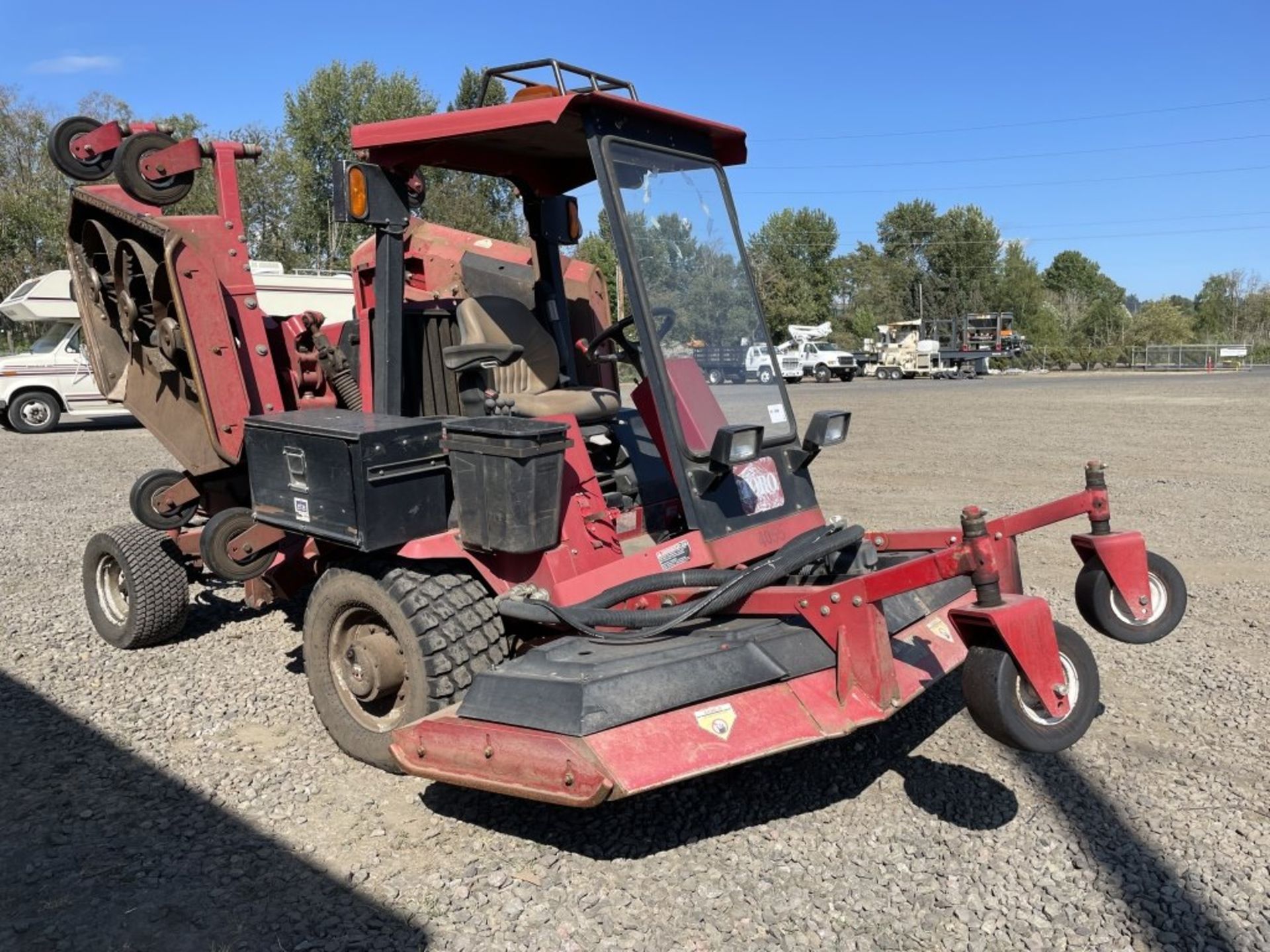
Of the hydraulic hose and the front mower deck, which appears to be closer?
the front mower deck

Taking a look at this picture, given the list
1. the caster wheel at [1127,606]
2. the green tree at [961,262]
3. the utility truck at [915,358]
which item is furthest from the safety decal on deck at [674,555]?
the green tree at [961,262]

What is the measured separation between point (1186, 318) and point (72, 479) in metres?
66.4

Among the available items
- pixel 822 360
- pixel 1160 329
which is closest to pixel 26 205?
pixel 822 360

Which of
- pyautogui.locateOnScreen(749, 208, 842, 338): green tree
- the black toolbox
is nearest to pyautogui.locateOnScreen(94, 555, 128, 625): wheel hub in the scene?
the black toolbox

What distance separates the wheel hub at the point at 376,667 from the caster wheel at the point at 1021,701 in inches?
80.5

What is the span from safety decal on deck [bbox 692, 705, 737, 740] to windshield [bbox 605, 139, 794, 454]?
49.3 inches

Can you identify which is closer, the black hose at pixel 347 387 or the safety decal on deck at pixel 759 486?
the safety decal on deck at pixel 759 486

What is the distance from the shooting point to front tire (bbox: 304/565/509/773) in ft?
12.1

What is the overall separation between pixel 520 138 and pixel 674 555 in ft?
5.88

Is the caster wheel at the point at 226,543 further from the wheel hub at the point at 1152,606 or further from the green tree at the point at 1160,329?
the green tree at the point at 1160,329

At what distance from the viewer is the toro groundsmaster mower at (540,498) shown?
3.12 m

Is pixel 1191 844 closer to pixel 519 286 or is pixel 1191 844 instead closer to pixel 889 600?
pixel 889 600

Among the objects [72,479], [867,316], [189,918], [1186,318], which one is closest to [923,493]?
[189,918]

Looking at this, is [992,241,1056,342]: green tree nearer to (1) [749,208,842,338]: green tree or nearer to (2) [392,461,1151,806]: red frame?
(1) [749,208,842,338]: green tree
